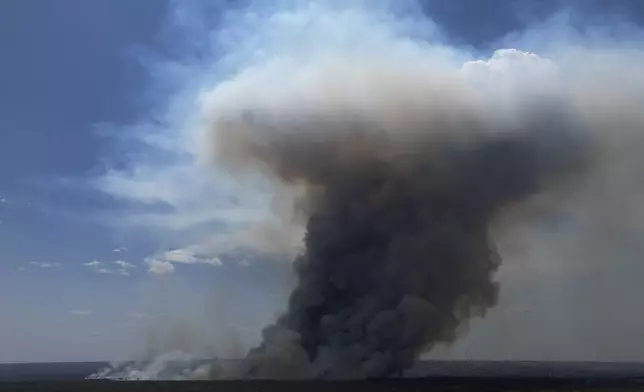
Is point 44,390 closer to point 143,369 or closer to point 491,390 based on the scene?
point 143,369

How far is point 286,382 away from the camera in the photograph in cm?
12750

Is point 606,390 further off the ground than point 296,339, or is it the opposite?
point 296,339

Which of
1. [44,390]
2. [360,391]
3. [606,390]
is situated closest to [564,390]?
[606,390]

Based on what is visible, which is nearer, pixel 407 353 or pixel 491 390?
pixel 491 390

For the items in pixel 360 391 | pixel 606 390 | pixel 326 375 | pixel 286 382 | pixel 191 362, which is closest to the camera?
pixel 360 391

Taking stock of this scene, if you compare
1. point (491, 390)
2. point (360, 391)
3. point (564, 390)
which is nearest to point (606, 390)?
point (564, 390)

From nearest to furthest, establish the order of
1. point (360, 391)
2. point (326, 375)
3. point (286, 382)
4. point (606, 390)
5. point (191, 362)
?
1. point (360, 391)
2. point (606, 390)
3. point (286, 382)
4. point (326, 375)
5. point (191, 362)

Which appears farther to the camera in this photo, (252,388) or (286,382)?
(286,382)

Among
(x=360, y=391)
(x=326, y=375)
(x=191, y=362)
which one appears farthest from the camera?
(x=191, y=362)

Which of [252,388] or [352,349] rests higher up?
[352,349]

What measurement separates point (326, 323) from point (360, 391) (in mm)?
39380

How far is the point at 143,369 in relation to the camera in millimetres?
179125

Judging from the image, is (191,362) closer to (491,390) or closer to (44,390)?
(44,390)

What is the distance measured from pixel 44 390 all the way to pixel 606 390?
317ft
